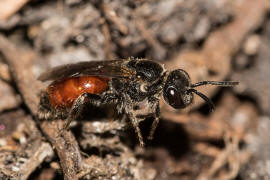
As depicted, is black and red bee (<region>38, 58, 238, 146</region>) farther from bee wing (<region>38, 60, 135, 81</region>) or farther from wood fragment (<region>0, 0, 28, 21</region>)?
wood fragment (<region>0, 0, 28, 21</region>)

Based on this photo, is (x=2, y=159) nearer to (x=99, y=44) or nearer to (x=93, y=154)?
(x=93, y=154)

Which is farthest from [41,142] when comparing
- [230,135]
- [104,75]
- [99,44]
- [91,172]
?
[230,135]

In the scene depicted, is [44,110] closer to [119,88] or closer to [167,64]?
[119,88]

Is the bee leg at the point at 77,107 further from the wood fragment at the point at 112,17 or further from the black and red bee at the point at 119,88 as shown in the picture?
the wood fragment at the point at 112,17

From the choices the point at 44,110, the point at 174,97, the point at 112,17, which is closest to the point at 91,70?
the point at 44,110

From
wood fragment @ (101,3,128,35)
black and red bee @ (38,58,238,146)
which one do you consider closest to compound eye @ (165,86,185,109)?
black and red bee @ (38,58,238,146)

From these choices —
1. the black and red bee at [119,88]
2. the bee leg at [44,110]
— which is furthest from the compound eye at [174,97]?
the bee leg at [44,110]

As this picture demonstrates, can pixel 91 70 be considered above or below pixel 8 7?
below
